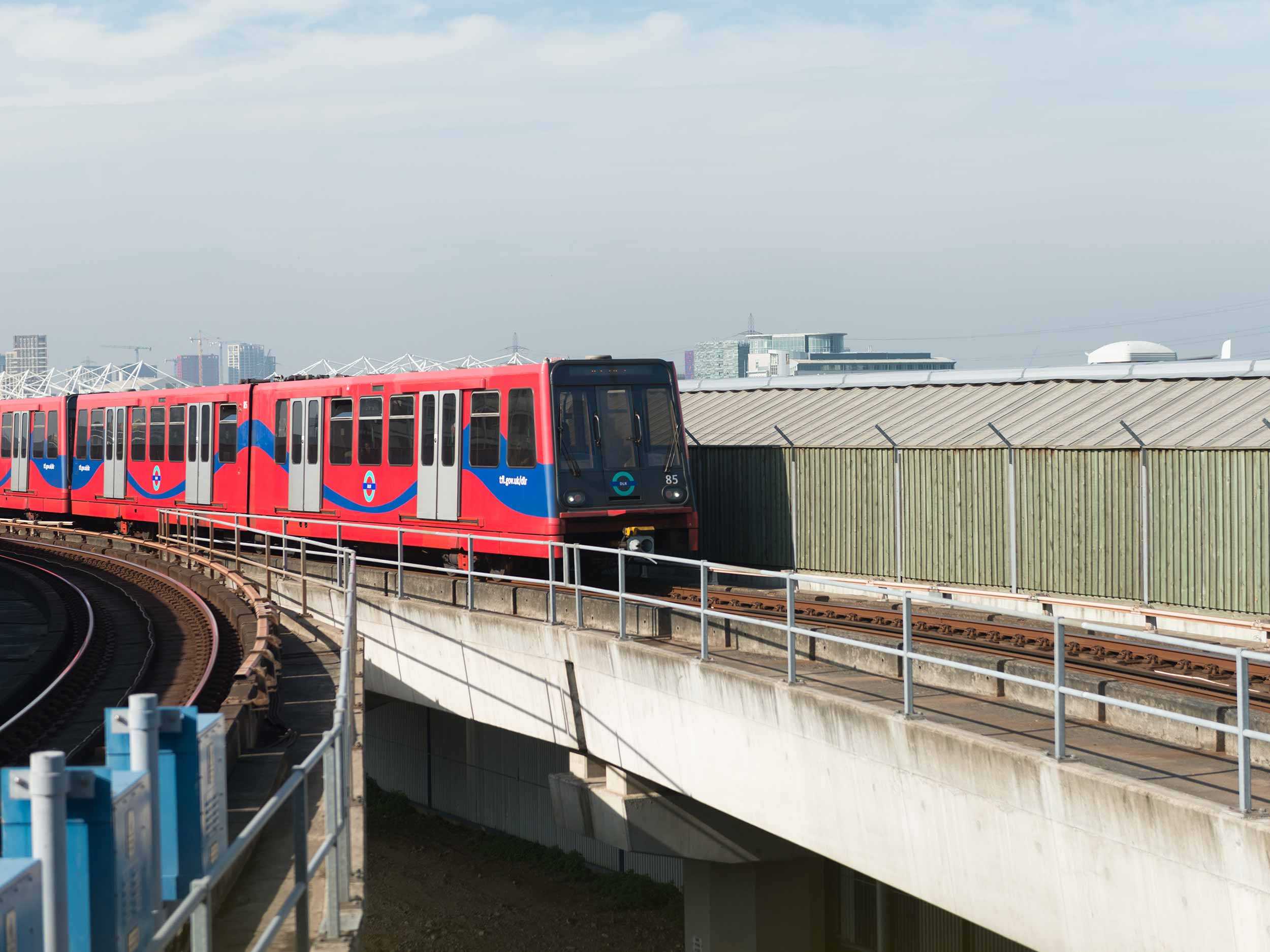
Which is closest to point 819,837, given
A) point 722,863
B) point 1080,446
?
point 722,863

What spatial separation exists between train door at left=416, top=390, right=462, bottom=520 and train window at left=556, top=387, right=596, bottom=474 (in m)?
1.92

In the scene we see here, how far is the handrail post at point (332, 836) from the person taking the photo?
6367 mm

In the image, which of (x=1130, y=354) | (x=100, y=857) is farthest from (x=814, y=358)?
(x=100, y=857)

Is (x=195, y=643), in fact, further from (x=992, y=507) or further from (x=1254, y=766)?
(x=1254, y=766)

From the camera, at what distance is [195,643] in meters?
17.7

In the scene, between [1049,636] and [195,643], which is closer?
[1049,636]

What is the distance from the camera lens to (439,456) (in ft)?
63.7

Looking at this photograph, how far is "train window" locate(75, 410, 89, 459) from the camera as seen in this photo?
30031 millimetres

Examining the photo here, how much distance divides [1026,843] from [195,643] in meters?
12.1

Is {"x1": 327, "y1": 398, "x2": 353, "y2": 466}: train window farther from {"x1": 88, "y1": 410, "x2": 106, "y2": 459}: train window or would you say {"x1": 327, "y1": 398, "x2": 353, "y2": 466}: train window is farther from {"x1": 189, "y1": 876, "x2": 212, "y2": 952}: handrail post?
{"x1": 189, "y1": 876, "x2": 212, "y2": 952}: handrail post

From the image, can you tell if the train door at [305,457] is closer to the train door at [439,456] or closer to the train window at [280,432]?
the train window at [280,432]

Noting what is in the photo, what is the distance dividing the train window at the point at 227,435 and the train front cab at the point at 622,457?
877cm

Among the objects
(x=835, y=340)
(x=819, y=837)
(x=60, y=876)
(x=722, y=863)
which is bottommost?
(x=722, y=863)

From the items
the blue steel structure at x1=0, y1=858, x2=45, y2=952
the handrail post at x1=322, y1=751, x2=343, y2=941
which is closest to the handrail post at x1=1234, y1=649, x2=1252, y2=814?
the handrail post at x1=322, y1=751, x2=343, y2=941
